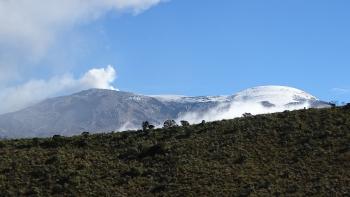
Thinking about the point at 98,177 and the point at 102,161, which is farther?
the point at 102,161

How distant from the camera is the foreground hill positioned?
4997 centimetres

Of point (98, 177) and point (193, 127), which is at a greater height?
point (193, 127)

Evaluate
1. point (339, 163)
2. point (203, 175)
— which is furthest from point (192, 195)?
point (339, 163)

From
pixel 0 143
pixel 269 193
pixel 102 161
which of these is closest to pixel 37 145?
pixel 0 143

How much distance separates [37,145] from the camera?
2482 inches

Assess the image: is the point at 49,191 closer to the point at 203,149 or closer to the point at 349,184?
the point at 203,149

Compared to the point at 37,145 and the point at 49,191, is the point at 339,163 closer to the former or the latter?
the point at 49,191

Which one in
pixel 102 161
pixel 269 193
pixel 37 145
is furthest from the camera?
pixel 37 145

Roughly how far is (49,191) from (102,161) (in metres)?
7.60

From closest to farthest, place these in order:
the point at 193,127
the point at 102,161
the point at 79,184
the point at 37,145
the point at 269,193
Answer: the point at 269,193
the point at 79,184
the point at 102,161
the point at 37,145
the point at 193,127

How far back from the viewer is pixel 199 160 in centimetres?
5600

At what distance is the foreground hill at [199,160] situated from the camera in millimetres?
49969

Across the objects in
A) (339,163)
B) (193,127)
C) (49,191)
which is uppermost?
(193,127)

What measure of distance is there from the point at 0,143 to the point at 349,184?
116ft
